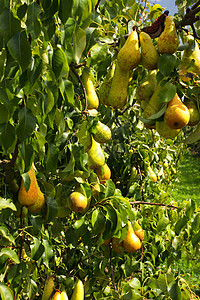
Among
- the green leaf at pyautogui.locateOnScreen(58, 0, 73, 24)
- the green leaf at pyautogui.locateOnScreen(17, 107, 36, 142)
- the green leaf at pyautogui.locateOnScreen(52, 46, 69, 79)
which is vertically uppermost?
the green leaf at pyautogui.locateOnScreen(58, 0, 73, 24)

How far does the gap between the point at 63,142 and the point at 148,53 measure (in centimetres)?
38

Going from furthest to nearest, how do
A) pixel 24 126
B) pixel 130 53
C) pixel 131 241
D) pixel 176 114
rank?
pixel 131 241, pixel 130 53, pixel 176 114, pixel 24 126

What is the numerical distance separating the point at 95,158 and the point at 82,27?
21.4 inches

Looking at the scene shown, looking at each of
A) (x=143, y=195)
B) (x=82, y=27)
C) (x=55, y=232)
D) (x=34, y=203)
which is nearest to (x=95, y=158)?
(x=34, y=203)

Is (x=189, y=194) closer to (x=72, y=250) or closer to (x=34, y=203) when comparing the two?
(x=72, y=250)

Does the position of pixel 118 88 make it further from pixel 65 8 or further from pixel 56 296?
pixel 56 296

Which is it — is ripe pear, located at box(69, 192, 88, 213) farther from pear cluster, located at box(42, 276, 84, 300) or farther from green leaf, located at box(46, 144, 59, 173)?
pear cluster, located at box(42, 276, 84, 300)

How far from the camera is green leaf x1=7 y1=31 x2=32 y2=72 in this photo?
63cm

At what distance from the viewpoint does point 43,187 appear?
1.30 meters

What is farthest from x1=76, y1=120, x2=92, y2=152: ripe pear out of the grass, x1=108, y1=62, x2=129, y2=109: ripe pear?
the grass

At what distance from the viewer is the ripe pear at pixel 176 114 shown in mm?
901

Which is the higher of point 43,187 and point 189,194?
point 43,187

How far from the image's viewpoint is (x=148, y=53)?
39.0 inches

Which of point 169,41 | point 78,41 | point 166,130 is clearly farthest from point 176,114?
point 78,41
